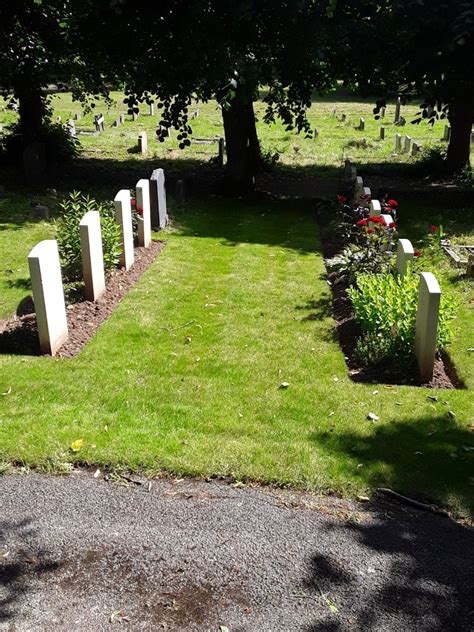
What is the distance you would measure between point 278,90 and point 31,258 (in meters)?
11.9

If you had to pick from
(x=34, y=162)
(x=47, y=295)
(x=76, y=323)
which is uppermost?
(x=34, y=162)

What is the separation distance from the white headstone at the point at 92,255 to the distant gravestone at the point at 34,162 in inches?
372

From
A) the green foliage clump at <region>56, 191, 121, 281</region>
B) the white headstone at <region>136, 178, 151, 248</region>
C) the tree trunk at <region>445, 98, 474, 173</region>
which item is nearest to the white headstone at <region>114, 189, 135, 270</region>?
the green foliage clump at <region>56, 191, 121, 281</region>

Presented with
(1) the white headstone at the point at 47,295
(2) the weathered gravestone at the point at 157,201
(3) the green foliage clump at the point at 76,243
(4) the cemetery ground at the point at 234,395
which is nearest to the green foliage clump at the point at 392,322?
(4) the cemetery ground at the point at 234,395

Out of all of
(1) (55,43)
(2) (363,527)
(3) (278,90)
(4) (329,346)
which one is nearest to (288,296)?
(4) (329,346)

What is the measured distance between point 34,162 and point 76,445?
13659mm

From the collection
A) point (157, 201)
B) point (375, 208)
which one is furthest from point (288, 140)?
point (375, 208)

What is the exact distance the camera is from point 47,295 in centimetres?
658

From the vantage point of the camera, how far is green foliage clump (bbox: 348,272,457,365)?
6.70 m

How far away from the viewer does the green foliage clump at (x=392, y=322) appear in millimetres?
6703

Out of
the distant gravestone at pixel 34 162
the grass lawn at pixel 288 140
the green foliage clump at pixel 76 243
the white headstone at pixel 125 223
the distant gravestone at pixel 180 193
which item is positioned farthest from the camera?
the grass lawn at pixel 288 140

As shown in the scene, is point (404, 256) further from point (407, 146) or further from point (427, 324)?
point (407, 146)

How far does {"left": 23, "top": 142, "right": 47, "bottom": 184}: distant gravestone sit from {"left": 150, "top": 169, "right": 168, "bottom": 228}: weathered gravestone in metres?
5.66

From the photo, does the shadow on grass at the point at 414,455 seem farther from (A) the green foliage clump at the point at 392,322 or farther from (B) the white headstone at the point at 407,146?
(B) the white headstone at the point at 407,146
